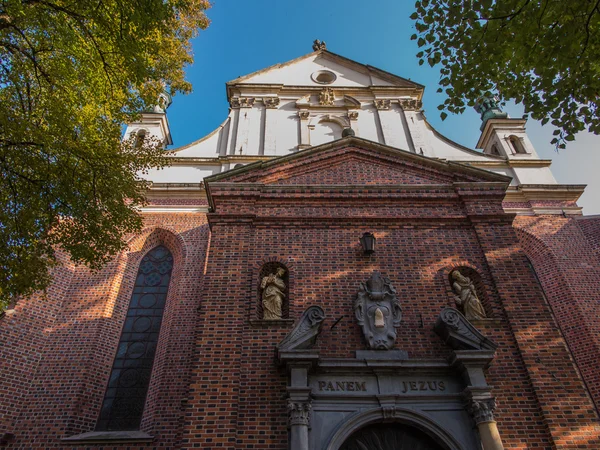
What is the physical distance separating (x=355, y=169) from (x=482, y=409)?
A: 5.80 meters

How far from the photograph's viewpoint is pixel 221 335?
310 inches

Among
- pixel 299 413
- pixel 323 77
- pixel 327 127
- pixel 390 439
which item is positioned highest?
pixel 323 77

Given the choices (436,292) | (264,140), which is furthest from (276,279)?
(264,140)

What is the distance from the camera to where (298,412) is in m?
6.87

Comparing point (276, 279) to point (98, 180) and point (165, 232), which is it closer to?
point (98, 180)

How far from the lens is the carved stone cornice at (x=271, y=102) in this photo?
55.4ft

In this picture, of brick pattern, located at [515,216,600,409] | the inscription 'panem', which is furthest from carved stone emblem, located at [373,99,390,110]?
the inscription 'panem'

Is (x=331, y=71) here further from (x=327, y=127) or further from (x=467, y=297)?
(x=467, y=297)

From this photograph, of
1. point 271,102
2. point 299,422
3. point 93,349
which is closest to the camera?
point 299,422

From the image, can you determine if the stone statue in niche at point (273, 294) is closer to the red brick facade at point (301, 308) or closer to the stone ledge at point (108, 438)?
the red brick facade at point (301, 308)

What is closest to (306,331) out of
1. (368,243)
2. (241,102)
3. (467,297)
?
(368,243)

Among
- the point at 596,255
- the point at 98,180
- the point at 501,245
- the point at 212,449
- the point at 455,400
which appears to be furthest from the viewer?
the point at 596,255

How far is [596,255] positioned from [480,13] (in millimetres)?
9163

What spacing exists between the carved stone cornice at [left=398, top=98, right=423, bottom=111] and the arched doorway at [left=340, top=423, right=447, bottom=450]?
500 inches
